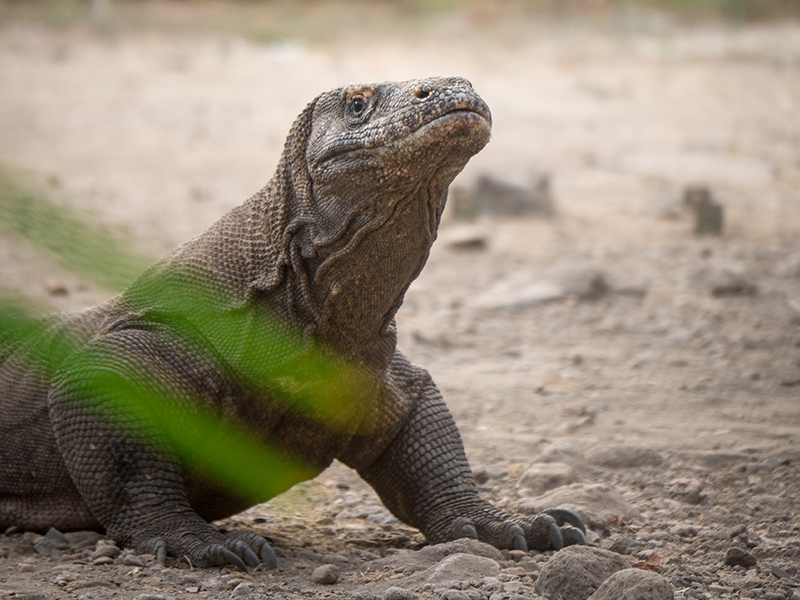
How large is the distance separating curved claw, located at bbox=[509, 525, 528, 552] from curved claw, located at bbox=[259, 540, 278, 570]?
869 mm

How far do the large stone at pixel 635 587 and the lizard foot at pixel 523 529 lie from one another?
76 centimetres

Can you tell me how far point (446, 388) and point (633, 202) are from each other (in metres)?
7.17

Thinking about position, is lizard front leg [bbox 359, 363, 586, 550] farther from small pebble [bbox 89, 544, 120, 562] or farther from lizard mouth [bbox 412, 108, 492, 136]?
lizard mouth [bbox 412, 108, 492, 136]

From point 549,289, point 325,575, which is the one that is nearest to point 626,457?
point 325,575

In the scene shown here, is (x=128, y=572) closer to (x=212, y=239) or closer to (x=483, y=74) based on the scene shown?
(x=212, y=239)

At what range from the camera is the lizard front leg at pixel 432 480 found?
380cm

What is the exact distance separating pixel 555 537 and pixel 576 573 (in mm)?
574

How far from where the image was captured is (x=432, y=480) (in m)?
4.01

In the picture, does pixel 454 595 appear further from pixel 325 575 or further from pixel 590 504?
pixel 590 504

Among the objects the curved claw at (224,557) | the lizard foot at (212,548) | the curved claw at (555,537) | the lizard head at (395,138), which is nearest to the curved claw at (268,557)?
the lizard foot at (212,548)

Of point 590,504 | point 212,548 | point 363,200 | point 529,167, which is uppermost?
point 529,167

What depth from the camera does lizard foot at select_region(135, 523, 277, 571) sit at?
329 cm

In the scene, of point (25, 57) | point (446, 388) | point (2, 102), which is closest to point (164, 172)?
point (2, 102)

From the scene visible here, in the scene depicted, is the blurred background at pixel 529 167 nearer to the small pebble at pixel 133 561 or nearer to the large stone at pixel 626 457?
the large stone at pixel 626 457
